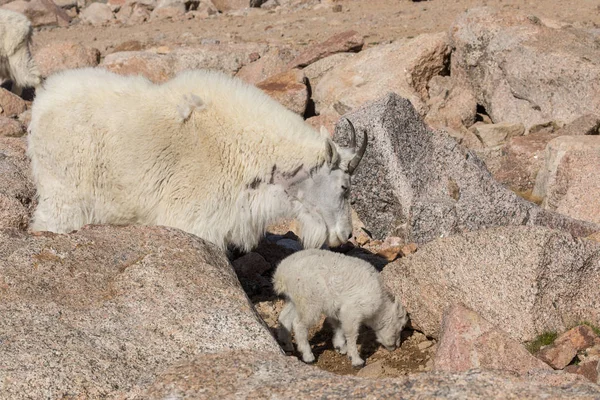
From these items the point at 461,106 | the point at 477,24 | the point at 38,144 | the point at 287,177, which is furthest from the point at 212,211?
the point at 477,24

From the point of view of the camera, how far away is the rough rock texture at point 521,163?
483 inches

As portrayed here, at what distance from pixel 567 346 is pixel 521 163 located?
5.93 meters

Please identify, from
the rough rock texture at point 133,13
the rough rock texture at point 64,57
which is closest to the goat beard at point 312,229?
the rough rock texture at point 64,57

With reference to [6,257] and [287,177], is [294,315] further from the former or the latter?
[6,257]

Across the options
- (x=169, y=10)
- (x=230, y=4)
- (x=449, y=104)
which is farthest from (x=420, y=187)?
(x=169, y=10)

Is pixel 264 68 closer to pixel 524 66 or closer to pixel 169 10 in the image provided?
pixel 524 66

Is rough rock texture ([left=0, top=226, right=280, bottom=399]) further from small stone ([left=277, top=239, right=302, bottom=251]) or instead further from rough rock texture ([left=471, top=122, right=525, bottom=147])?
rough rock texture ([left=471, top=122, right=525, bottom=147])

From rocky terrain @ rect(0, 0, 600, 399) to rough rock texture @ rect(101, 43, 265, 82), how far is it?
43 millimetres

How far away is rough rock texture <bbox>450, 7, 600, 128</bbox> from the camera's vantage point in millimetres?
13828

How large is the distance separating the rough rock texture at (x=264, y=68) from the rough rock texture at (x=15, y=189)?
8.19 meters

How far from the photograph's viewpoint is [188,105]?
24.3 feet

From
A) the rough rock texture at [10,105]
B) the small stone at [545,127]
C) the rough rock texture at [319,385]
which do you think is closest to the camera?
the rough rock texture at [319,385]

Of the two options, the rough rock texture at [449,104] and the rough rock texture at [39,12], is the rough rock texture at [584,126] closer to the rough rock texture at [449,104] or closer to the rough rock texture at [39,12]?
the rough rock texture at [449,104]

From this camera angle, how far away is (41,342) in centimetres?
512
